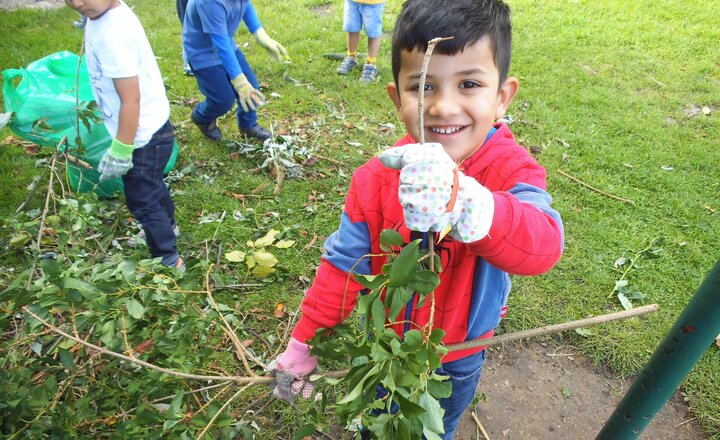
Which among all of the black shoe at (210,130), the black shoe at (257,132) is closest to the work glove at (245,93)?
the black shoe at (257,132)

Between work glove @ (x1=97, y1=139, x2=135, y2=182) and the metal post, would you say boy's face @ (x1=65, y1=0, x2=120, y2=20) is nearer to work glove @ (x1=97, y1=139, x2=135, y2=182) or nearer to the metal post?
work glove @ (x1=97, y1=139, x2=135, y2=182)

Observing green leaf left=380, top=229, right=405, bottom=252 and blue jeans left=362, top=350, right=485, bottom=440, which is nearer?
green leaf left=380, top=229, right=405, bottom=252

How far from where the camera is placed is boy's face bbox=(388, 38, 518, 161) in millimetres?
1250

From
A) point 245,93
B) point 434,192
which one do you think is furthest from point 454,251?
point 245,93

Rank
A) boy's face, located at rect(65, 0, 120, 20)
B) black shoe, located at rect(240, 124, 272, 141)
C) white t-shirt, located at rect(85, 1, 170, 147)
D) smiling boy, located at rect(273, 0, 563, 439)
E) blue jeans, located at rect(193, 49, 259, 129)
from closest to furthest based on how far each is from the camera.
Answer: smiling boy, located at rect(273, 0, 563, 439) < boy's face, located at rect(65, 0, 120, 20) < white t-shirt, located at rect(85, 1, 170, 147) < blue jeans, located at rect(193, 49, 259, 129) < black shoe, located at rect(240, 124, 272, 141)

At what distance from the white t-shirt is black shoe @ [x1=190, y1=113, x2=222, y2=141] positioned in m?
1.45

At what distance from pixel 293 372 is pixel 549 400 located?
1612 mm

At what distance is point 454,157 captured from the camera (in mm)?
1354

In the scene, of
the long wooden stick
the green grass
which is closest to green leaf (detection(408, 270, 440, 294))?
the long wooden stick

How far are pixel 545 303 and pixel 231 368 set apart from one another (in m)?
1.90

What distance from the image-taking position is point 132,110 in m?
2.62

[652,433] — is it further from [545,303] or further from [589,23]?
[589,23]

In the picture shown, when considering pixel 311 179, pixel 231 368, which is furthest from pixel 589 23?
pixel 231 368

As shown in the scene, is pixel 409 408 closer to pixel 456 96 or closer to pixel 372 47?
pixel 456 96
